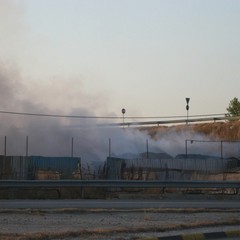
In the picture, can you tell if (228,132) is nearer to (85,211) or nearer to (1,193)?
(1,193)

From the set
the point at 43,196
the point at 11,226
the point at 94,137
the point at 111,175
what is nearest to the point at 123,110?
the point at 94,137

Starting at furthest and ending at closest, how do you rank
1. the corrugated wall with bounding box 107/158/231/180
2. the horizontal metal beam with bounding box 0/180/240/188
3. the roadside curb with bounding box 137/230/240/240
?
1. the corrugated wall with bounding box 107/158/231/180
2. the horizontal metal beam with bounding box 0/180/240/188
3. the roadside curb with bounding box 137/230/240/240

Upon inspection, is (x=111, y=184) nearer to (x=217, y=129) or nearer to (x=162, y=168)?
(x=162, y=168)

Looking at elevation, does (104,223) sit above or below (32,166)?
below

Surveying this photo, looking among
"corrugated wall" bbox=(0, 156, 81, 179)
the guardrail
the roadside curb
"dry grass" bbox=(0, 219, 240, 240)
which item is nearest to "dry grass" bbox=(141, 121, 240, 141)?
"corrugated wall" bbox=(0, 156, 81, 179)

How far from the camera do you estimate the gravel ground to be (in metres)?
12.7

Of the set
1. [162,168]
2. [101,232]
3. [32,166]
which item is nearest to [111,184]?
[32,166]

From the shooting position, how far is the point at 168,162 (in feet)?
139

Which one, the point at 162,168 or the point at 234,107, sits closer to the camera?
the point at 162,168

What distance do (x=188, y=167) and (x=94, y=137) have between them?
41.3ft

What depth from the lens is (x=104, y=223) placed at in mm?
15703

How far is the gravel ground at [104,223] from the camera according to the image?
1271cm

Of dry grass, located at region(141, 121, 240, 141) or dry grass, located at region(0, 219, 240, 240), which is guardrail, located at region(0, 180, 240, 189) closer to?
dry grass, located at region(0, 219, 240, 240)

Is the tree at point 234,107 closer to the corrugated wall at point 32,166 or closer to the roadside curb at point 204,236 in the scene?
the corrugated wall at point 32,166
